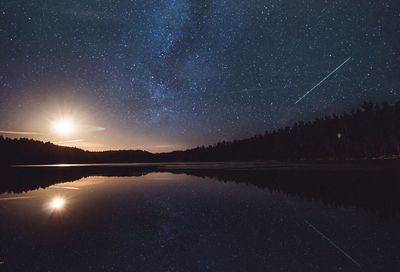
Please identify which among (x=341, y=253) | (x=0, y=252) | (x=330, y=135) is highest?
(x=330, y=135)

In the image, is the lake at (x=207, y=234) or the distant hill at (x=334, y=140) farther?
the distant hill at (x=334, y=140)

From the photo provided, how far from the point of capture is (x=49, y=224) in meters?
12.5

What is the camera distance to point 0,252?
8836 millimetres

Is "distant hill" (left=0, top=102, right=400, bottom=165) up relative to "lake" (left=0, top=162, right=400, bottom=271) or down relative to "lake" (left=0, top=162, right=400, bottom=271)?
up

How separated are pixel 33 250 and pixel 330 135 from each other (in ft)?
430

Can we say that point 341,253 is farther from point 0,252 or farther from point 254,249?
point 0,252

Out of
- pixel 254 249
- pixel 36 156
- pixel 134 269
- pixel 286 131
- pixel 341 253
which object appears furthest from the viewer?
pixel 36 156

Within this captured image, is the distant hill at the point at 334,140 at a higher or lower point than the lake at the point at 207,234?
higher

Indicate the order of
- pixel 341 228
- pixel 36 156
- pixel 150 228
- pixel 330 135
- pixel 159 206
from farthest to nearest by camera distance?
pixel 36 156
pixel 330 135
pixel 159 206
pixel 150 228
pixel 341 228

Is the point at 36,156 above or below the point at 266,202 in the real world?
above

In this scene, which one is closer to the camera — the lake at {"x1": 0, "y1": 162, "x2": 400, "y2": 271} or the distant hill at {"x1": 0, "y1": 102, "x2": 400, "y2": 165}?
the lake at {"x1": 0, "y1": 162, "x2": 400, "y2": 271}

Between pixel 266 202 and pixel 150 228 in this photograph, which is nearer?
pixel 150 228

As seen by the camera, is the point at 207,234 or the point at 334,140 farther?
the point at 334,140

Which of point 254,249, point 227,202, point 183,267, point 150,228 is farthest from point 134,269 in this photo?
point 227,202
